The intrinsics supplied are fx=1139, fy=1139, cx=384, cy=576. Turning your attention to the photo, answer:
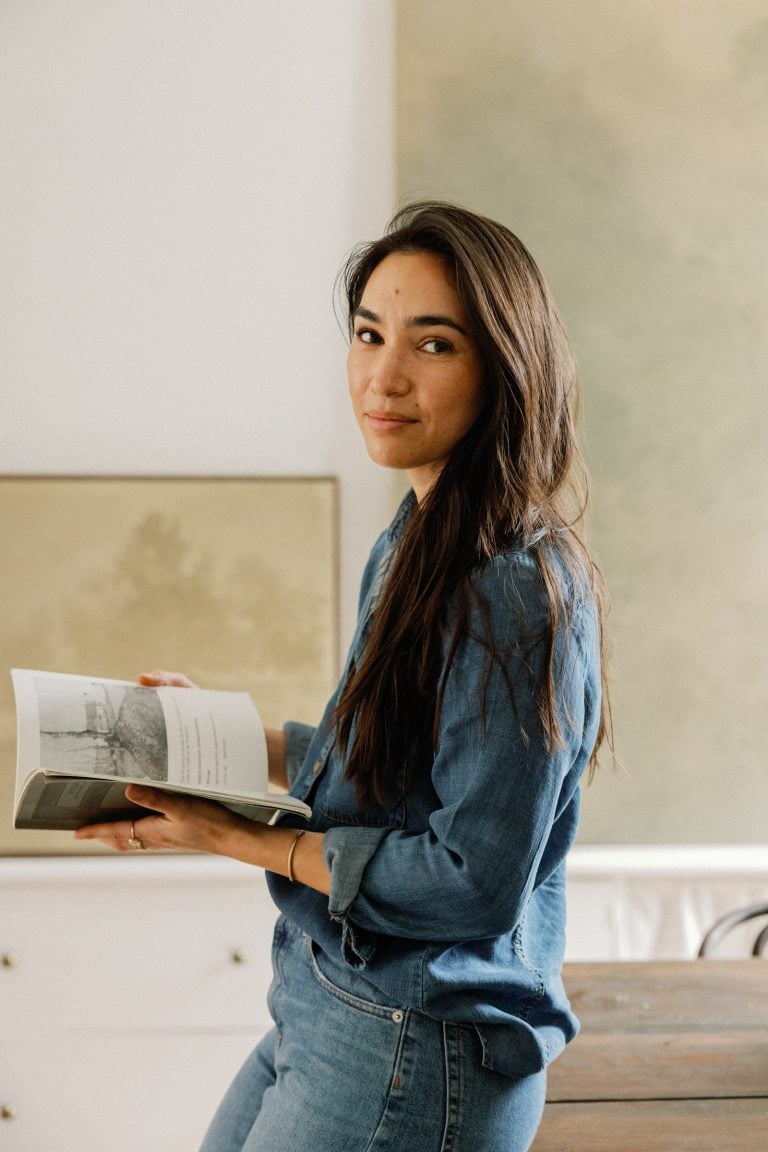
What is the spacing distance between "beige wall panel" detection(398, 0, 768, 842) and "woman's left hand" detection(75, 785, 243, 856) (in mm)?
1754

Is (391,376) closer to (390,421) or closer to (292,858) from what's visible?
(390,421)

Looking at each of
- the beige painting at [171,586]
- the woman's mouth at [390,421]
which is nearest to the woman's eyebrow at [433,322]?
the woman's mouth at [390,421]

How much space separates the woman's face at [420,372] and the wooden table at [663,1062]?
0.91 metres

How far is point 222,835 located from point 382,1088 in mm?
319

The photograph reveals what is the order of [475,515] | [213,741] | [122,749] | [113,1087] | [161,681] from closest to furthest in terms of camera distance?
1. [475,515]
2. [122,749]
3. [213,741]
4. [161,681]
5. [113,1087]

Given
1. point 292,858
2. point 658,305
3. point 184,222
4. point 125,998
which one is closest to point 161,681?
point 292,858

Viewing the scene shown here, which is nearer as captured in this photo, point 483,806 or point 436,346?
point 483,806

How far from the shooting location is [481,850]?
1090mm

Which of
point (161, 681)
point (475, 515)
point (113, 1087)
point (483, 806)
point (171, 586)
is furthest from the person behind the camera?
point (171, 586)

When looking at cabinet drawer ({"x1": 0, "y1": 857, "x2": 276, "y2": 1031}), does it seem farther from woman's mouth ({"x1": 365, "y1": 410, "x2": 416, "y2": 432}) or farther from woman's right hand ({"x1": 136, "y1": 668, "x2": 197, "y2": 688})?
woman's mouth ({"x1": 365, "y1": 410, "x2": 416, "y2": 432})

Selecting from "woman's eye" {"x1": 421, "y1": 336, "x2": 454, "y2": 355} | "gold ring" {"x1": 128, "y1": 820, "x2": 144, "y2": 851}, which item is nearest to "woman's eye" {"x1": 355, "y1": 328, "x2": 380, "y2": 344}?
"woman's eye" {"x1": 421, "y1": 336, "x2": 454, "y2": 355}

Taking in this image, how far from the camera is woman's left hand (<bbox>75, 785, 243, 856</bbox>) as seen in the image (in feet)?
4.15

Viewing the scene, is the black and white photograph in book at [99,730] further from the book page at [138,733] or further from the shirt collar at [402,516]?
the shirt collar at [402,516]

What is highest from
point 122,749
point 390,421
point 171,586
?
point 390,421
